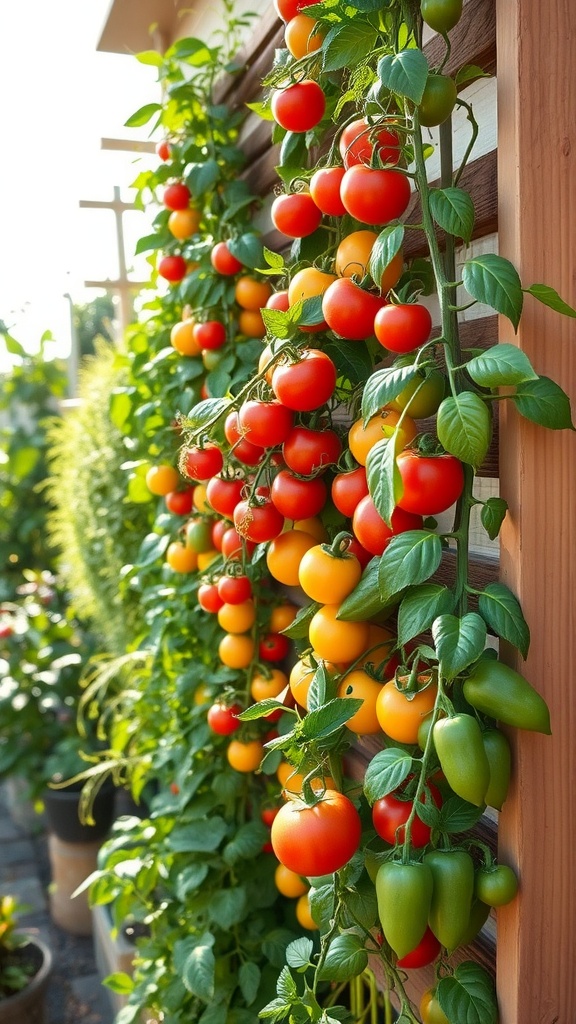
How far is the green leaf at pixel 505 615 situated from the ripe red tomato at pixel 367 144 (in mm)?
386

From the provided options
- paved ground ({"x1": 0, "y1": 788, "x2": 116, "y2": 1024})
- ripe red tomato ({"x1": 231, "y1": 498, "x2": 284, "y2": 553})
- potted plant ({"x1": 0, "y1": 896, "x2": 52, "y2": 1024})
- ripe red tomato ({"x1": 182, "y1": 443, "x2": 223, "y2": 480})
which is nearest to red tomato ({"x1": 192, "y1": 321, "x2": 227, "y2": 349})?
ripe red tomato ({"x1": 182, "y1": 443, "x2": 223, "y2": 480})

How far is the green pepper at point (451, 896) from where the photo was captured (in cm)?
61

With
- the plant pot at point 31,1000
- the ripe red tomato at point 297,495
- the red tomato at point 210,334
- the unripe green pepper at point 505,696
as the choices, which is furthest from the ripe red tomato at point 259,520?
the plant pot at point 31,1000

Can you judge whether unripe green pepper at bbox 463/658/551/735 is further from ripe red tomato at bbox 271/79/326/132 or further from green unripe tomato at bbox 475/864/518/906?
ripe red tomato at bbox 271/79/326/132

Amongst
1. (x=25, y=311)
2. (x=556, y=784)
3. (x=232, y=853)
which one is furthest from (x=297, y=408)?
(x=25, y=311)

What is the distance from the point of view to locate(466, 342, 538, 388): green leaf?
0.57 metres

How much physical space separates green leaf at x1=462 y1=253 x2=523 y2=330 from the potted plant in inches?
80.0

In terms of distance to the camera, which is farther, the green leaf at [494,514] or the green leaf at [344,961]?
the green leaf at [344,961]

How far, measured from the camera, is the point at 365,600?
28.9 inches

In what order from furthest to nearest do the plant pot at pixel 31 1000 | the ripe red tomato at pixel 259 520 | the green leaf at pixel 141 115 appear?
the plant pot at pixel 31 1000
the green leaf at pixel 141 115
the ripe red tomato at pixel 259 520

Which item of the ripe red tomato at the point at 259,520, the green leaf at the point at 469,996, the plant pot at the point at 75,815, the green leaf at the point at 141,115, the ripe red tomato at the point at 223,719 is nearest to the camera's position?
the green leaf at the point at 469,996

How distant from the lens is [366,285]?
751mm

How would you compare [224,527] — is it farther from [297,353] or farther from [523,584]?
[523,584]

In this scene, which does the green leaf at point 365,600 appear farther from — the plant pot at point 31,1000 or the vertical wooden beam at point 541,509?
the plant pot at point 31,1000
